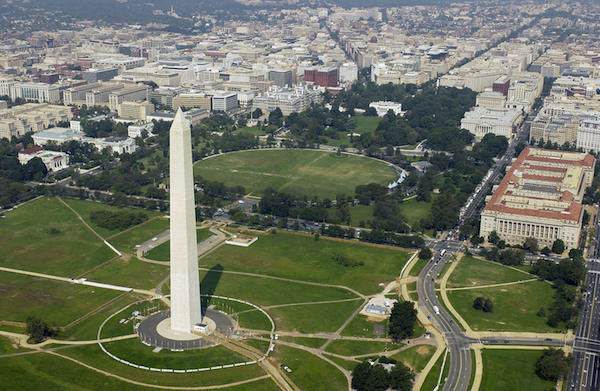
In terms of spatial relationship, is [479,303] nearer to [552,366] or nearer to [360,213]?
[552,366]

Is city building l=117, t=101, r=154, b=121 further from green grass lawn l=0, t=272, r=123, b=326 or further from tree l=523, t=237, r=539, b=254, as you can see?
tree l=523, t=237, r=539, b=254

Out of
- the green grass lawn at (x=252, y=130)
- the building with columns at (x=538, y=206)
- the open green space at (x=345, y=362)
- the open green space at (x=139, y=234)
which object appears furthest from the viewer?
the green grass lawn at (x=252, y=130)

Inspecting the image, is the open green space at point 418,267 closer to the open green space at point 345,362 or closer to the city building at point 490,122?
the open green space at point 345,362

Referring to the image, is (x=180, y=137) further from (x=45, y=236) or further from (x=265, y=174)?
(x=265, y=174)

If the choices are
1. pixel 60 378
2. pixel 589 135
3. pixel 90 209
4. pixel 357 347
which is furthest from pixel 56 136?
pixel 589 135

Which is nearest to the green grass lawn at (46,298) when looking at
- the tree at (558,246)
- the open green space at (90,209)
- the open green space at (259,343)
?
the open green space at (259,343)

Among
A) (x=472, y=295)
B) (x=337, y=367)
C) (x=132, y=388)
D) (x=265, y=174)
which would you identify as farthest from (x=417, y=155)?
(x=132, y=388)
